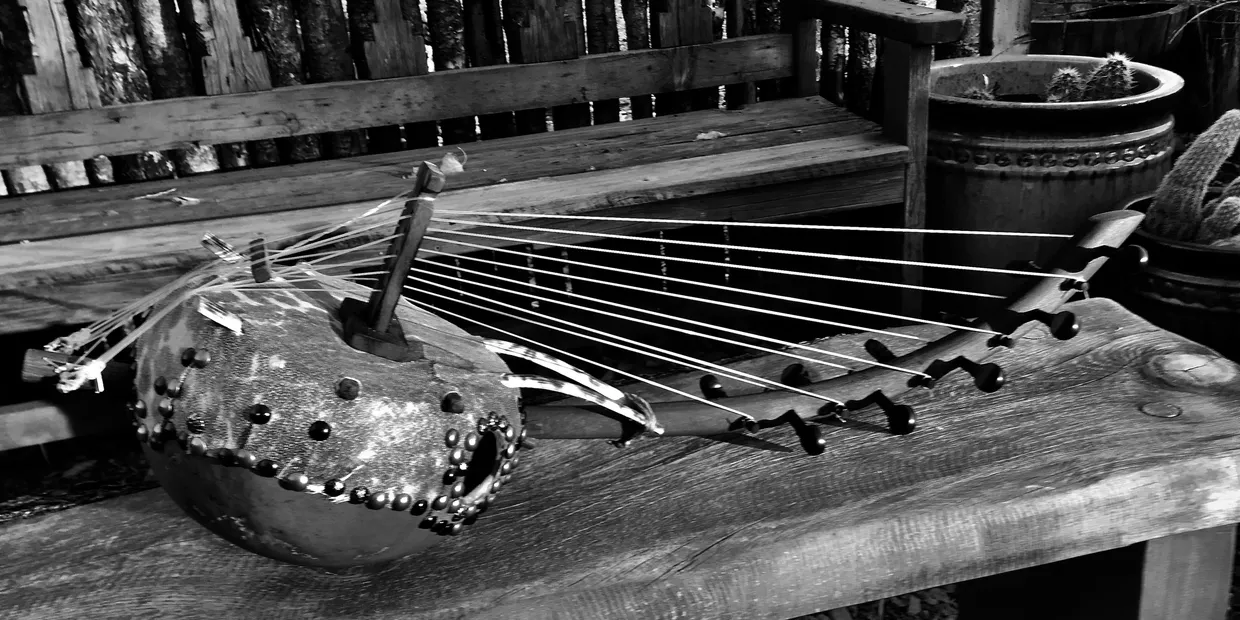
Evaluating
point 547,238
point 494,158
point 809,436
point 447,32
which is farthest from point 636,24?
point 809,436

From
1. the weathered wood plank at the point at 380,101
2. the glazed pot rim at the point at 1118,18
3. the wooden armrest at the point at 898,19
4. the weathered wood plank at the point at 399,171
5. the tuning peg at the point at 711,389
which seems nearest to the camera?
the tuning peg at the point at 711,389

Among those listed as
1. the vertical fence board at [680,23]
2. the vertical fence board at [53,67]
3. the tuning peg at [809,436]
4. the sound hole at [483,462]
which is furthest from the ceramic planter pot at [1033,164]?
the vertical fence board at [53,67]

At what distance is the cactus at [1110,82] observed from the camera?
2932mm

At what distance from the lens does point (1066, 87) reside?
3.00 meters

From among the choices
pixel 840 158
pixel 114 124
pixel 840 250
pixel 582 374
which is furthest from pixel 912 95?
pixel 114 124

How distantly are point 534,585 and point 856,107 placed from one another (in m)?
2.68

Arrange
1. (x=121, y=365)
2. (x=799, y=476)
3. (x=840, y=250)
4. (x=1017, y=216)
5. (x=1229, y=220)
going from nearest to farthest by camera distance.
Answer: (x=121, y=365)
(x=799, y=476)
(x=1229, y=220)
(x=1017, y=216)
(x=840, y=250)

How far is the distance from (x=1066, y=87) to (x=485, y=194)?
69.0 inches

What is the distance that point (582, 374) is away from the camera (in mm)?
1102

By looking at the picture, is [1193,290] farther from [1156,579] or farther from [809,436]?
[809,436]

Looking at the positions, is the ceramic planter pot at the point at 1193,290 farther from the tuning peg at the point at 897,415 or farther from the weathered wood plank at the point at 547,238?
the tuning peg at the point at 897,415

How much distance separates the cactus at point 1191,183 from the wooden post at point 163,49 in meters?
2.52

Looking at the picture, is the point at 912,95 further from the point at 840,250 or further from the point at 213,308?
the point at 213,308

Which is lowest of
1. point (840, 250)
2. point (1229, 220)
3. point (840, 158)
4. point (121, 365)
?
point (840, 250)
